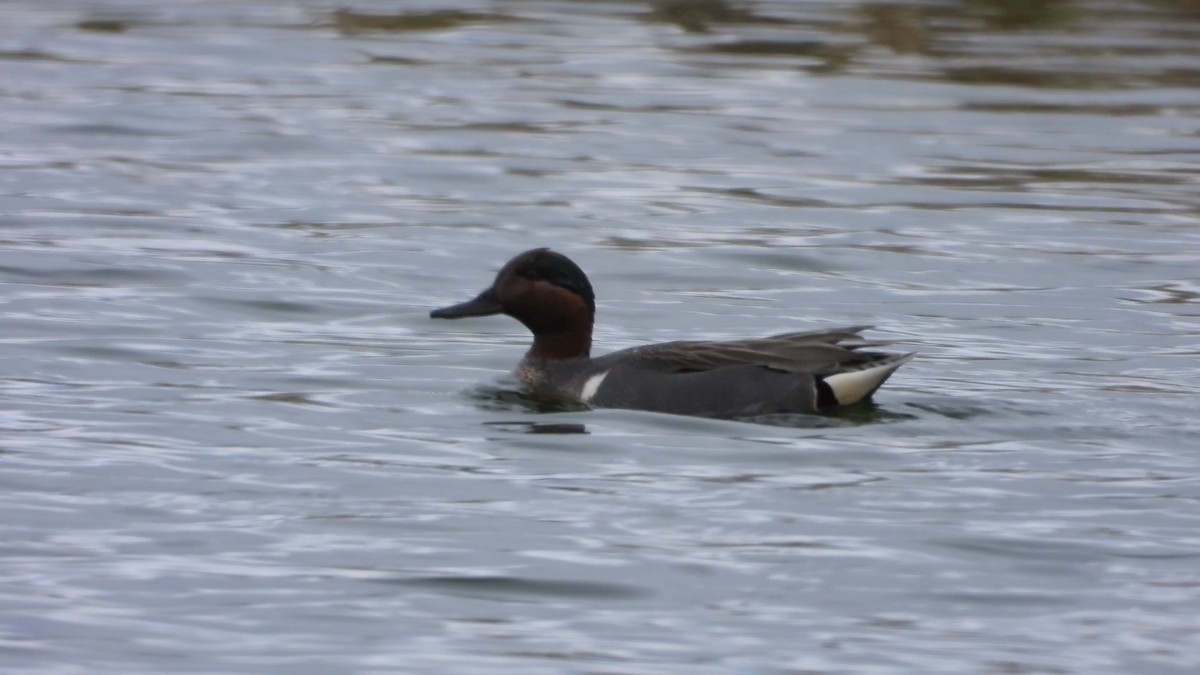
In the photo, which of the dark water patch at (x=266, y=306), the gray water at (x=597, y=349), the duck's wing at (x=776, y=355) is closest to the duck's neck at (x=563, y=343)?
the gray water at (x=597, y=349)

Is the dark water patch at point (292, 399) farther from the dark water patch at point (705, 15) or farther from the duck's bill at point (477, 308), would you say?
the dark water patch at point (705, 15)

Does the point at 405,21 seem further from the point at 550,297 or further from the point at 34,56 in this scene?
the point at 550,297

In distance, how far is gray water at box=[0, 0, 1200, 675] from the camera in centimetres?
655

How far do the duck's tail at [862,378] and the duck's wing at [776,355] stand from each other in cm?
3

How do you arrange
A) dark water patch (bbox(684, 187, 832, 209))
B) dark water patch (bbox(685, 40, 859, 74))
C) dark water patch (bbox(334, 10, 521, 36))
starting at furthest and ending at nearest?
1. dark water patch (bbox(334, 10, 521, 36))
2. dark water patch (bbox(685, 40, 859, 74))
3. dark water patch (bbox(684, 187, 832, 209))

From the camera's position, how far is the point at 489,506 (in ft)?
25.5

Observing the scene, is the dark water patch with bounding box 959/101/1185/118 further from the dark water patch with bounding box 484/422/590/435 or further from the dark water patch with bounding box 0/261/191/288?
the dark water patch with bounding box 484/422/590/435

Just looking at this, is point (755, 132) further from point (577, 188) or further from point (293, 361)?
point (293, 361)

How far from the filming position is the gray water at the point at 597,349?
21.5 feet

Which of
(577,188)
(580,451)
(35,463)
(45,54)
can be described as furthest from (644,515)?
(45,54)

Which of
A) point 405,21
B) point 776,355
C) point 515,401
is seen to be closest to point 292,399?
point 515,401

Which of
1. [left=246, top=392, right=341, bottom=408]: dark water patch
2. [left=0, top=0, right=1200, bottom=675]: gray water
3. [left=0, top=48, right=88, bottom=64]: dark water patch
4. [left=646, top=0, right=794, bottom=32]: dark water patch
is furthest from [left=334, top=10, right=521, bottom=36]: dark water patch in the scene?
[left=246, top=392, right=341, bottom=408]: dark water patch

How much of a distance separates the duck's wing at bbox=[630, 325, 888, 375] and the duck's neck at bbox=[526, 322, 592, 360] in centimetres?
61

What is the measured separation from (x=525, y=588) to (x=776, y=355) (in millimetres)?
2693
